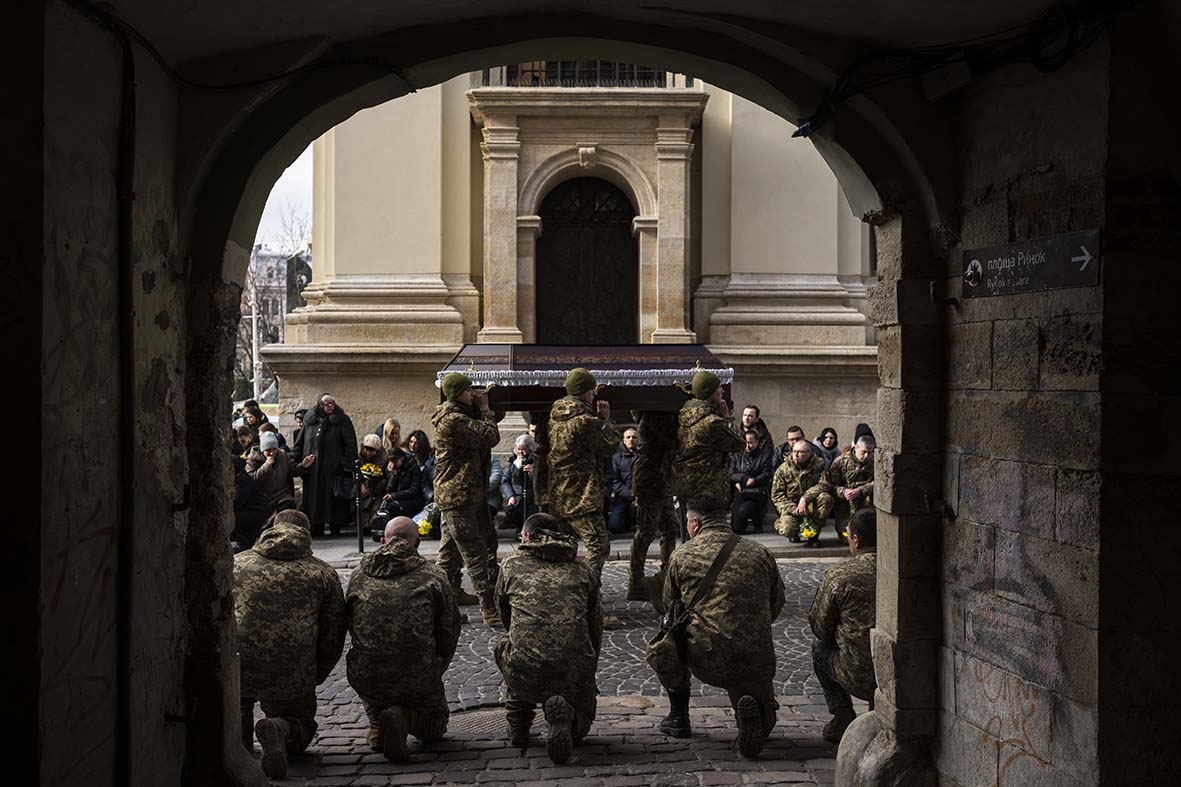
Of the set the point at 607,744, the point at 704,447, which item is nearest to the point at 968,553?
the point at 607,744

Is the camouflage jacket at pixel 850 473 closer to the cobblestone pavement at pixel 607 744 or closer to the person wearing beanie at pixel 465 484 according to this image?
the cobblestone pavement at pixel 607 744

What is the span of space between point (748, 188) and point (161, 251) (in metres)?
12.3

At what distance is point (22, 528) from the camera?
3.15 m

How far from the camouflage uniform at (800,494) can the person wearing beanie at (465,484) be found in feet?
13.9

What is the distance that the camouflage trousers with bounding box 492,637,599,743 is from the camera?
5723mm

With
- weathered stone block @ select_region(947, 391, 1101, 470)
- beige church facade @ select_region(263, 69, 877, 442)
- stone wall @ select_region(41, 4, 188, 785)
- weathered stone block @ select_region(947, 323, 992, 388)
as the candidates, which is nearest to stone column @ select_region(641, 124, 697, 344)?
beige church facade @ select_region(263, 69, 877, 442)

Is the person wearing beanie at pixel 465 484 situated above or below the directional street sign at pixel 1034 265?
below

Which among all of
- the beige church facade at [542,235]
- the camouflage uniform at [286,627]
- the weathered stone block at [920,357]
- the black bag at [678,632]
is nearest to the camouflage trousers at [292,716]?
the camouflage uniform at [286,627]

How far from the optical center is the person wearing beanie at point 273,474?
1113cm

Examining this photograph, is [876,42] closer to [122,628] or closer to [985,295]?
[985,295]

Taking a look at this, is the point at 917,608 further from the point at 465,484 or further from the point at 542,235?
the point at 542,235

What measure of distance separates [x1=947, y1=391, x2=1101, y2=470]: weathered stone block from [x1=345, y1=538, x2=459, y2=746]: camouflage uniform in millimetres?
2867

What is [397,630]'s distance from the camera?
5641 mm

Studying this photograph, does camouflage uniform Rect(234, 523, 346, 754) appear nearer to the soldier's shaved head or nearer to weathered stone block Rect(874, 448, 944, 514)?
the soldier's shaved head
